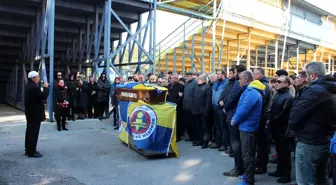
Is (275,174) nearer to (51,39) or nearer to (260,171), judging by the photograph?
(260,171)

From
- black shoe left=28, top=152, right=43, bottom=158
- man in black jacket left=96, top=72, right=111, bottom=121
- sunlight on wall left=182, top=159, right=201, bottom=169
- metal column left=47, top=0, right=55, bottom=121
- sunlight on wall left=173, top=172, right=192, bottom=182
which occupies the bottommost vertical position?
sunlight on wall left=173, top=172, right=192, bottom=182

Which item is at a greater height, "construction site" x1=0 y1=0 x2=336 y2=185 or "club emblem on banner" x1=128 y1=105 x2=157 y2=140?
"construction site" x1=0 y1=0 x2=336 y2=185

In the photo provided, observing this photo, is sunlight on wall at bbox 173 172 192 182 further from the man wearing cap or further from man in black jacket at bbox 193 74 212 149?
the man wearing cap

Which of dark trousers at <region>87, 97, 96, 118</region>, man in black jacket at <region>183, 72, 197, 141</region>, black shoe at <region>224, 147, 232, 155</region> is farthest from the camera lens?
dark trousers at <region>87, 97, 96, 118</region>

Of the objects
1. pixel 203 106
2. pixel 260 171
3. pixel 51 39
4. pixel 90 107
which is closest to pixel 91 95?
pixel 90 107

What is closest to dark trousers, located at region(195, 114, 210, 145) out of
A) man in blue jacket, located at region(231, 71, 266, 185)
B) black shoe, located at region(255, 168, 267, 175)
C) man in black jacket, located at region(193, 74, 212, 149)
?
man in black jacket, located at region(193, 74, 212, 149)

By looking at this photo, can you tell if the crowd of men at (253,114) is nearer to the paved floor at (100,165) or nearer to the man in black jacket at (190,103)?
the man in black jacket at (190,103)

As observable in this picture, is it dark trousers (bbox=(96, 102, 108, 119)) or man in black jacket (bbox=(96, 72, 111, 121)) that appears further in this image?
dark trousers (bbox=(96, 102, 108, 119))

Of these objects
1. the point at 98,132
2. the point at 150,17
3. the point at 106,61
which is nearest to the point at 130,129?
the point at 98,132

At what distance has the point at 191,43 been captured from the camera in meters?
14.2

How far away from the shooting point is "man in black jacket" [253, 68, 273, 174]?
5055 mm

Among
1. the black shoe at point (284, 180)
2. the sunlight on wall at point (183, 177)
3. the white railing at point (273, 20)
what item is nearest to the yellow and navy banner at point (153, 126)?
the sunlight on wall at point (183, 177)

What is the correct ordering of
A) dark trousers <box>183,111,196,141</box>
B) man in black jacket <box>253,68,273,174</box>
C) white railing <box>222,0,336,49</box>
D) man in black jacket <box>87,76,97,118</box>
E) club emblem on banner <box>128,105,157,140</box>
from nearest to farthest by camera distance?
man in black jacket <box>253,68,273,174</box> → club emblem on banner <box>128,105,157,140</box> → dark trousers <box>183,111,196,141</box> → man in black jacket <box>87,76,97,118</box> → white railing <box>222,0,336,49</box>

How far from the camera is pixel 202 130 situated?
7254 mm
